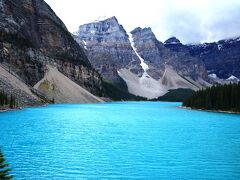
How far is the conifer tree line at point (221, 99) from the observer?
130938 millimetres

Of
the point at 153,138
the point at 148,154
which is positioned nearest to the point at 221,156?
the point at 148,154

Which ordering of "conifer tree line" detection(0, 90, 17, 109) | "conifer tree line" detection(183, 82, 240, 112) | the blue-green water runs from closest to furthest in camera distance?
the blue-green water
"conifer tree line" detection(0, 90, 17, 109)
"conifer tree line" detection(183, 82, 240, 112)

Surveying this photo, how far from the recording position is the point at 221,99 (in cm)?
13775

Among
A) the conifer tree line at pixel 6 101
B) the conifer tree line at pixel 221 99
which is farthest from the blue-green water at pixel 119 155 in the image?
the conifer tree line at pixel 221 99

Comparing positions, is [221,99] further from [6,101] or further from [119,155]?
[119,155]

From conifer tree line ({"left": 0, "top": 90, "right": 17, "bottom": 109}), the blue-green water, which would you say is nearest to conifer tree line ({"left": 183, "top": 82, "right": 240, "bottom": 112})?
conifer tree line ({"left": 0, "top": 90, "right": 17, "bottom": 109})

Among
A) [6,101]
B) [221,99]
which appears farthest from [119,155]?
[221,99]

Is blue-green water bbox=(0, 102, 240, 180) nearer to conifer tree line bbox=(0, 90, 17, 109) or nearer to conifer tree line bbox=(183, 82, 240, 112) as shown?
conifer tree line bbox=(0, 90, 17, 109)

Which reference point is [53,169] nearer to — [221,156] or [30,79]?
[221,156]

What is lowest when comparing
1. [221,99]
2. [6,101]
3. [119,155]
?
[119,155]

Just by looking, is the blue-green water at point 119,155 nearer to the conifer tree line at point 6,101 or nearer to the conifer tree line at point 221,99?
the conifer tree line at point 6,101

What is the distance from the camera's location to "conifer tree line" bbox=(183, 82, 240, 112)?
430ft

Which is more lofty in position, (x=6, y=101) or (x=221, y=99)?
(x=221, y=99)

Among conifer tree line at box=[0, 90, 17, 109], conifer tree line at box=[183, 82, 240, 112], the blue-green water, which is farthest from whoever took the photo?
conifer tree line at box=[183, 82, 240, 112]
